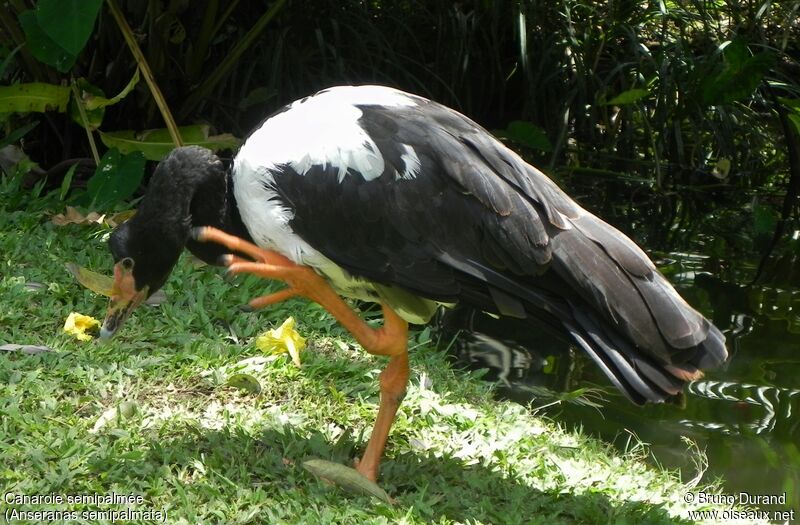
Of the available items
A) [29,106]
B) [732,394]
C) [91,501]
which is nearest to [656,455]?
[732,394]

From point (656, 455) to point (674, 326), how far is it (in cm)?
115

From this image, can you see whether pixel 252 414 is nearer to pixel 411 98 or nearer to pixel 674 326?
pixel 411 98

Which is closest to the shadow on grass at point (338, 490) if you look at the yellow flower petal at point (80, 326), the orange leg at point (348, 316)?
the orange leg at point (348, 316)

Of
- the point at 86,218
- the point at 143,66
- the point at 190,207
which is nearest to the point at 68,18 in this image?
the point at 143,66

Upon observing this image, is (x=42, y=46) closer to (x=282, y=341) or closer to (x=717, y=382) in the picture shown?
(x=282, y=341)

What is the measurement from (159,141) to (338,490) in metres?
3.08

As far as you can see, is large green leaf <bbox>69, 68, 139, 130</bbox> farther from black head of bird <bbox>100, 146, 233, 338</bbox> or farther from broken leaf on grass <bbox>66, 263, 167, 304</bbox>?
black head of bird <bbox>100, 146, 233, 338</bbox>

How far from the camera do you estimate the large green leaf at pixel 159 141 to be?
→ 570cm

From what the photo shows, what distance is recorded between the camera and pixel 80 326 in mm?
4086

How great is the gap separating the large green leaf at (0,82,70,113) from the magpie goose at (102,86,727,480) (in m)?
2.55

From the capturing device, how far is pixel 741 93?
23.5 ft

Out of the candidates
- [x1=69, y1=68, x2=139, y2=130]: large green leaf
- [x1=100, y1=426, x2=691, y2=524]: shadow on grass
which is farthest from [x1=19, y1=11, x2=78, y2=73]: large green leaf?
[x1=100, y1=426, x2=691, y2=524]: shadow on grass

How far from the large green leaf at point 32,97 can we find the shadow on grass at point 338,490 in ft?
9.64

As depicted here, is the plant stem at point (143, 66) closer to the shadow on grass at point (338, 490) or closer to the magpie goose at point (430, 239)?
the magpie goose at point (430, 239)
